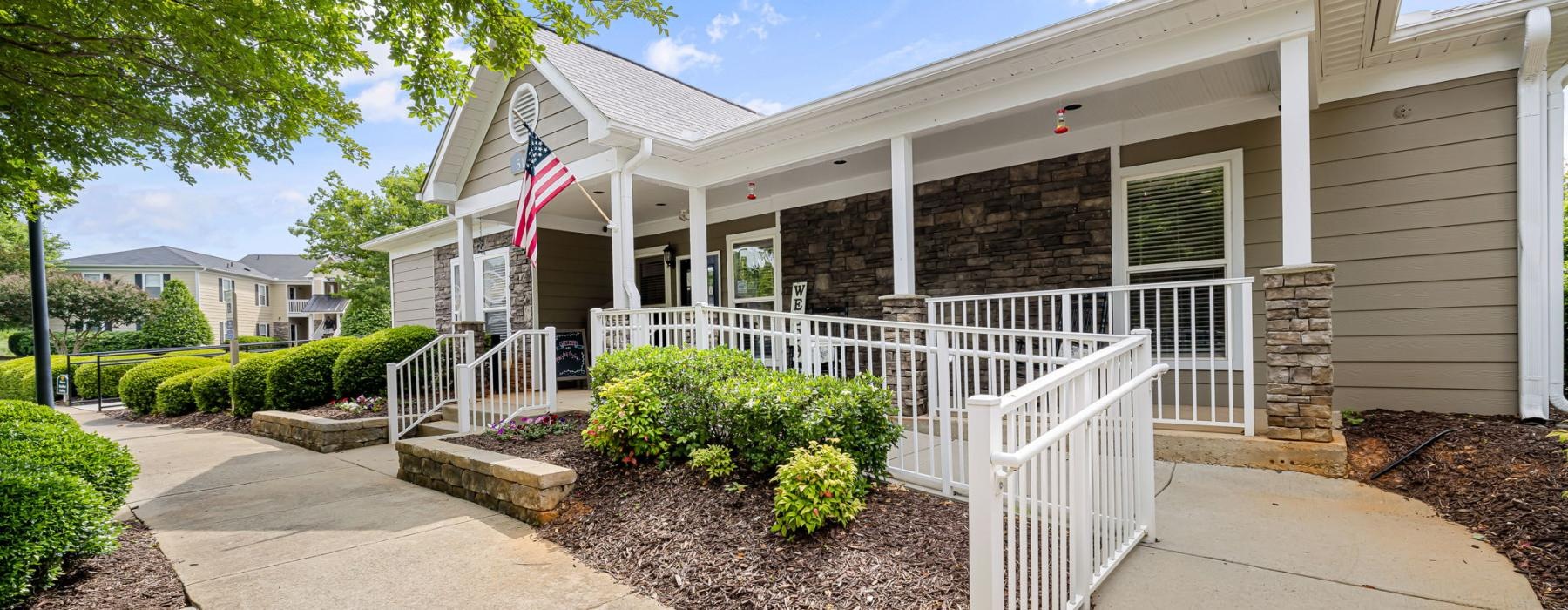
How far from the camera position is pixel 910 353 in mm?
4098

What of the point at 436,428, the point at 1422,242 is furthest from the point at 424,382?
the point at 1422,242

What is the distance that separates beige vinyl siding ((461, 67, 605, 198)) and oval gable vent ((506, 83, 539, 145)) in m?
0.07

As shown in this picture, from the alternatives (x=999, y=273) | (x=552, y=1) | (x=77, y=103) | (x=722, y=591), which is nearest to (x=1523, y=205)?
(x=999, y=273)

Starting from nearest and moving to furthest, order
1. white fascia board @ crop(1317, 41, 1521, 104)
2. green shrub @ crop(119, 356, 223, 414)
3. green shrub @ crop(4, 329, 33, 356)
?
white fascia board @ crop(1317, 41, 1521, 104) < green shrub @ crop(119, 356, 223, 414) < green shrub @ crop(4, 329, 33, 356)

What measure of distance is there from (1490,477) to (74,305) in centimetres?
3180

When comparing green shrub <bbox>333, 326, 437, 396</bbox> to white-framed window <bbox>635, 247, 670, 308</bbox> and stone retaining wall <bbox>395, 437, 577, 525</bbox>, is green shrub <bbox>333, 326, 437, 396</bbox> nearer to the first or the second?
white-framed window <bbox>635, 247, 670, 308</bbox>

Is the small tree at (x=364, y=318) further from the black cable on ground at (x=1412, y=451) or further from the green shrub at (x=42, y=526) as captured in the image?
the black cable on ground at (x=1412, y=451)

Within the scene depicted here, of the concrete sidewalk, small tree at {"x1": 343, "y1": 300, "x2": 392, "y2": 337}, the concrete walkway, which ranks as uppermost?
small tree at {"x1": 343, "y1": 300, "x2": 392, "y2": 337}

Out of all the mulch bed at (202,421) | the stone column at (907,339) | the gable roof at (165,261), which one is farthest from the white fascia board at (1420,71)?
the gable roof at (165,261)

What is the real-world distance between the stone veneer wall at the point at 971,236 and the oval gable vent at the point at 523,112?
316 centimetres

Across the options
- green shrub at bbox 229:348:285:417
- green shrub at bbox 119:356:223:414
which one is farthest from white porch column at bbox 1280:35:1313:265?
green shrub at bbox 119:356:223:414

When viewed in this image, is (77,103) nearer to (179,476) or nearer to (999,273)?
(179,476)

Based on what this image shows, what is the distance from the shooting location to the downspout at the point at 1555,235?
414 cm

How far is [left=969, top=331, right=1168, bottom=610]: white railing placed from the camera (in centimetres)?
189
